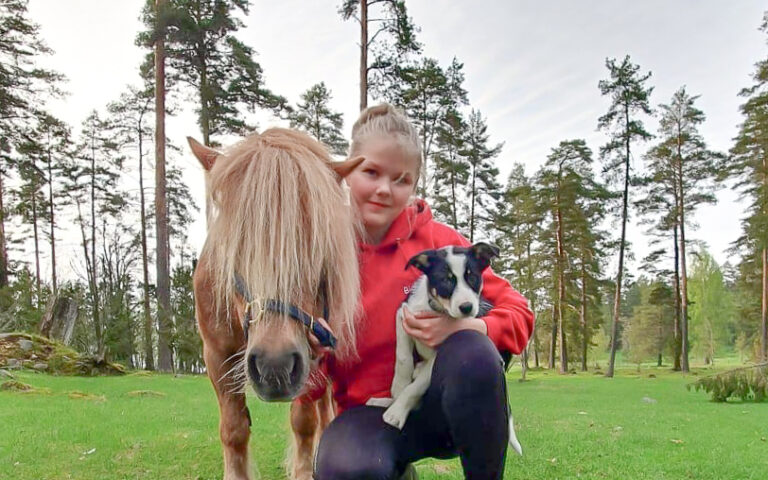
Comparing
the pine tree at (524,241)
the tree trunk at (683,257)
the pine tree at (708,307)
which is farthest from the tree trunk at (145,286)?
the pine tree at (708,307)

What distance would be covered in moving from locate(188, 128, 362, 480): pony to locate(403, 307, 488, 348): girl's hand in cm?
25

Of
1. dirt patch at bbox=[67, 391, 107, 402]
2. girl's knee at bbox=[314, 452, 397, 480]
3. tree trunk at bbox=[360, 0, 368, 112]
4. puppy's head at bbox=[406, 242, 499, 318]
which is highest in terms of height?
tree trunk at bbox=[360, 0, 368, 112]

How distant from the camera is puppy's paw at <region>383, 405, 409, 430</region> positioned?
2125 mm

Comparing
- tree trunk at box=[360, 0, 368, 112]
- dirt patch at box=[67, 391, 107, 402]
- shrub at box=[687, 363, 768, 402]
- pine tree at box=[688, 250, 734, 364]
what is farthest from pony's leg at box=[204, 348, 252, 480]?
pine tree at box=[688, 250, 734, 364]

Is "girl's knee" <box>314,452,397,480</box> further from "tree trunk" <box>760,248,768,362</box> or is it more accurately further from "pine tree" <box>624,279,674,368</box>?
"pine tree" <box>624,279,674,368</box>

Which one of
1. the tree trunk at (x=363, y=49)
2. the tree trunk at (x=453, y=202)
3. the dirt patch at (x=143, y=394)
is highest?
the tree trunk at (x=363, y=49)

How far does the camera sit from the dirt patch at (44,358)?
13.7m

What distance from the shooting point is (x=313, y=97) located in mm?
25266

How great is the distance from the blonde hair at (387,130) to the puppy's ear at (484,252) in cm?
45

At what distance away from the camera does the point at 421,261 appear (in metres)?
2.34

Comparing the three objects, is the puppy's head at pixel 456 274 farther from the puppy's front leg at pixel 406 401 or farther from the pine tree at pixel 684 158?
the pine tree at pixel 684 158

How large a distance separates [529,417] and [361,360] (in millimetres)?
7828


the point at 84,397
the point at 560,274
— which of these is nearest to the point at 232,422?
the point at 84,397

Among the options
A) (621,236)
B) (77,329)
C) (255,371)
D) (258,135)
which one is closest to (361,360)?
(255,371)
